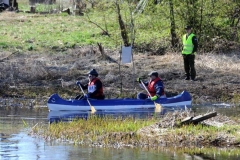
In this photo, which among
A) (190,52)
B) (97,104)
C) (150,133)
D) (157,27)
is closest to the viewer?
(150,133)

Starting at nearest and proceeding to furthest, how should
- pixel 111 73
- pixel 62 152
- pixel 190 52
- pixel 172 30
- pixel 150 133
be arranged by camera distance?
1. pixel 62 152
2. pixel 150 133
3. pixel 190 52
4. pixel 111 73
5. pixel 172 30

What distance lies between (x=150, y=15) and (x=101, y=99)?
9.15 m

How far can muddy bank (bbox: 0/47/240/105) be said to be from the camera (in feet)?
84.4

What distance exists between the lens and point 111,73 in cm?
2789

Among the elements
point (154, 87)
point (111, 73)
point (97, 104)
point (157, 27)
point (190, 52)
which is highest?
point (157, 27)

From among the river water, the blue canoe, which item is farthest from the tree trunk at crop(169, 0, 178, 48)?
the river water

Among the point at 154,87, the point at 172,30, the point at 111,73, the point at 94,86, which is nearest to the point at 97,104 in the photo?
the point at 94,86

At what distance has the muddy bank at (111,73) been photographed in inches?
1013

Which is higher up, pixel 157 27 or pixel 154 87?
pixel 157 27

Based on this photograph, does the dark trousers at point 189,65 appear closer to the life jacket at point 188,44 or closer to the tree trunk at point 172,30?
the life jacket at point 188,44

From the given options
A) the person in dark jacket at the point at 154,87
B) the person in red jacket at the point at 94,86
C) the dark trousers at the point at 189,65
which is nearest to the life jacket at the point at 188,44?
the dark trousers at the point at 189,65

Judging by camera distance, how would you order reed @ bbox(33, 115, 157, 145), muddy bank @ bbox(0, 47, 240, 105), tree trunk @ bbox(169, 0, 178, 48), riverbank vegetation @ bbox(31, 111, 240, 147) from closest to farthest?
riverbank vegetation @ bbox(31, 111, 240, 147), reed @ bbox(33, 115, 157, 145), muddy bank @ bbox(0, 47, 240, 105), tree trunk @ bbox(169, 0, 178, 48)

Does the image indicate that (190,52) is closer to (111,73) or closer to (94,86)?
(111,73)

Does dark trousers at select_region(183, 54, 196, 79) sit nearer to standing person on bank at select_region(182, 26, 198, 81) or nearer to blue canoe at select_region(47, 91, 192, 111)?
standing person on bank at select_region(182, 26, 198, 81)
